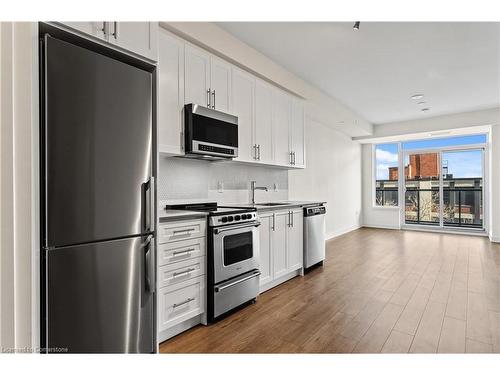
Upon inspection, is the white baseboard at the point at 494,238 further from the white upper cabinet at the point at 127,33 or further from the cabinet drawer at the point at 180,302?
the white upper cabinet at the point at 127,33

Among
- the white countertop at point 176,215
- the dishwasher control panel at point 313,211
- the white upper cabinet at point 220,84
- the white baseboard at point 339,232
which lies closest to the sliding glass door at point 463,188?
the white baseboard at point 339,232

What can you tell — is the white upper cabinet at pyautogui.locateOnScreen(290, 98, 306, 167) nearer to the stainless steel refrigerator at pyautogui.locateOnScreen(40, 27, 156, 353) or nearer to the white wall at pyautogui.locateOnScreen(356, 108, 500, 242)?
the stainless steel refrigerator at pyautogui.locateOnScreen(40, 27, 156, 353)

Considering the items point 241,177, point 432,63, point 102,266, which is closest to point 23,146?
point 102,266

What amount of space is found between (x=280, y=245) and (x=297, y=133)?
1.78 meters

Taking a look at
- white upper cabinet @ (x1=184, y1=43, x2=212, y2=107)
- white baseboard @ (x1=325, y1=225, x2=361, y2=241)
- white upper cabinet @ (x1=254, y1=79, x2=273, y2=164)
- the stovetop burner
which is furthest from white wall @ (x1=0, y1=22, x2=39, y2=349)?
white baseboard @ (x1=325, y1=225, x2=361, y2=241)

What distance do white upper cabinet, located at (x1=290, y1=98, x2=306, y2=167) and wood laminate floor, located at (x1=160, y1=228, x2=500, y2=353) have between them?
65.2 inches

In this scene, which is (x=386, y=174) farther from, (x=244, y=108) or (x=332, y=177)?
(x=244, y=108)

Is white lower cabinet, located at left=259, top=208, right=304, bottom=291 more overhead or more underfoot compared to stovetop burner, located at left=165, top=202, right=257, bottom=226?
more underfoot

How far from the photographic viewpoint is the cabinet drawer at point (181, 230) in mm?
2121

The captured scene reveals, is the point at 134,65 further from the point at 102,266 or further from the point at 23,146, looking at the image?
the point at 102,266

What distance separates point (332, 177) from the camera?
660cm

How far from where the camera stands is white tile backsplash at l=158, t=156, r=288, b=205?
2.83m

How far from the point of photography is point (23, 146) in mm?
1039

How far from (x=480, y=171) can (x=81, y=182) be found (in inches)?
331
